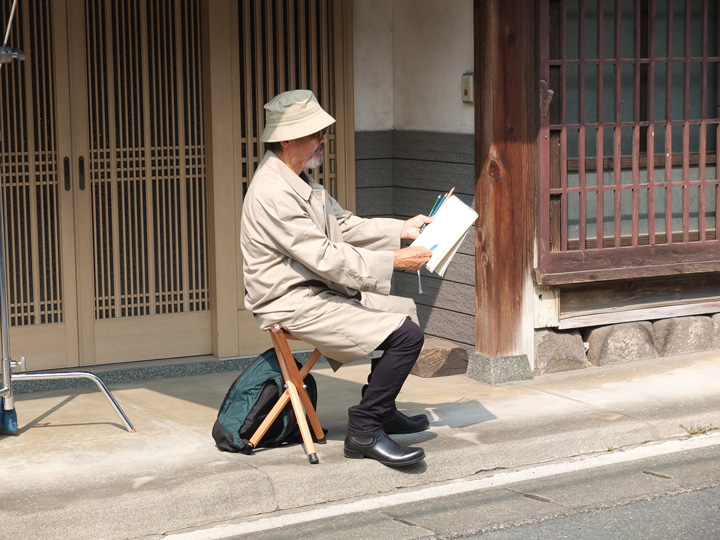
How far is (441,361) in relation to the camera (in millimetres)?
7270

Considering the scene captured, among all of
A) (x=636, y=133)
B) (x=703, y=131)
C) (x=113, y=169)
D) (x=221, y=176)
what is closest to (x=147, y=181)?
(x=113, y=169)

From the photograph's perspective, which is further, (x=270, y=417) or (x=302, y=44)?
(x=302, y=44)

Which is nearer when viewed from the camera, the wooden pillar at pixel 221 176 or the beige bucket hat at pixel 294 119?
the beige bucket hat at pixel 294 119

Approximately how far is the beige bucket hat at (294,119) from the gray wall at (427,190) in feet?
6.52

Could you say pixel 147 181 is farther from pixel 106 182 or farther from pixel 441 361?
pixel 441 361

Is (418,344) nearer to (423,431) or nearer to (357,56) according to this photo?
(423,431)

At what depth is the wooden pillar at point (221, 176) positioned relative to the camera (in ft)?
23.5

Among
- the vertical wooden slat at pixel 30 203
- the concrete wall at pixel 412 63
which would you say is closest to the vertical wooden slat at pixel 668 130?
the concrete wall at pixel 412 63

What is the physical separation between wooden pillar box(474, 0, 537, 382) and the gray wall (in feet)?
0.52

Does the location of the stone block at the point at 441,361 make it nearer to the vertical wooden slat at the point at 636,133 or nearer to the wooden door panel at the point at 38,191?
the vertical wooden slat at the point at 636,133

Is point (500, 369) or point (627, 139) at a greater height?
point (627, 139)

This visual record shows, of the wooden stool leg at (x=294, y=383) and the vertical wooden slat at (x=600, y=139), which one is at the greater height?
the vertical wooden slat at (x=600, y=139)

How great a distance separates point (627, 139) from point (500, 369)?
1708 millimetres

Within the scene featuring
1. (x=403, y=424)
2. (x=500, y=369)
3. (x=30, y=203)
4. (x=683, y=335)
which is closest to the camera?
(x=403, y=424)
